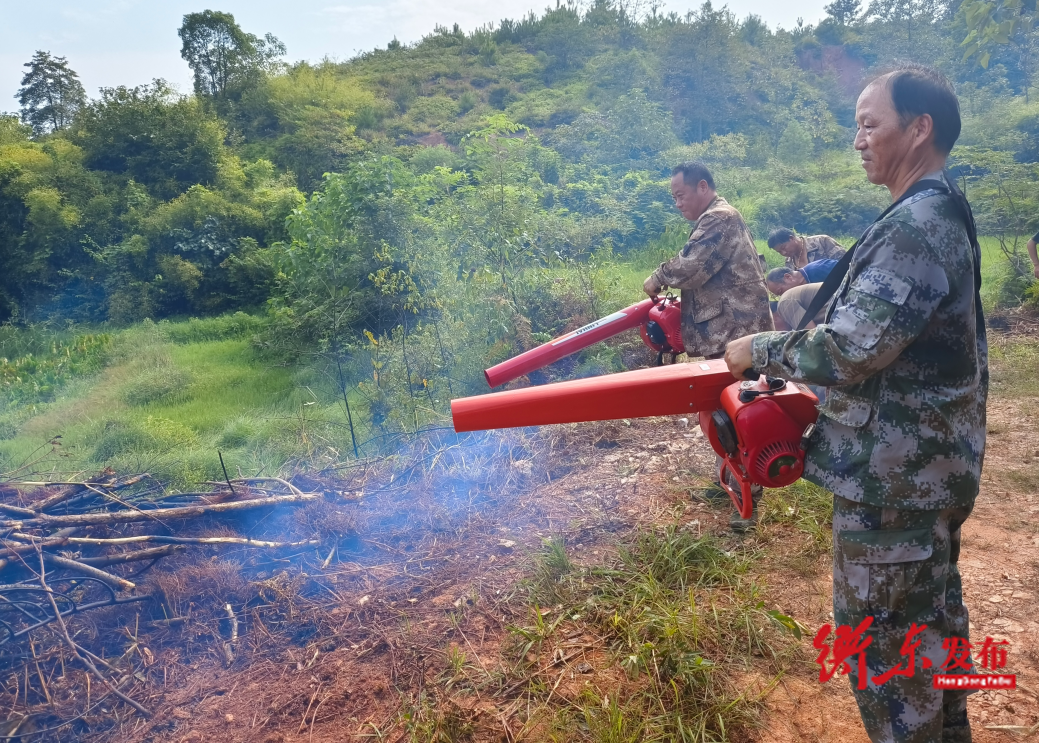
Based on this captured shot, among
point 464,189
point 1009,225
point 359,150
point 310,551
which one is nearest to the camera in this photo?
point 310,551

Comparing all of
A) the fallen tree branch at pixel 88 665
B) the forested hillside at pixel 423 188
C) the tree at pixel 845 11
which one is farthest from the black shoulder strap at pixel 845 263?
the tree at pixel 845 11

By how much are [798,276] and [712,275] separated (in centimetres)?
157

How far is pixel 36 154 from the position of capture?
506 inches

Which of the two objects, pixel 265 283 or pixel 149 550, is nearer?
pixel 149 550

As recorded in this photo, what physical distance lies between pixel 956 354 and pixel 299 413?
4985 millimetres

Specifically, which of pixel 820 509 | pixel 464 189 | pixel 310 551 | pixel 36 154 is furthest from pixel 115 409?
pixel 36 154

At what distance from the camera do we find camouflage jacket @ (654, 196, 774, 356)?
3.18 metres

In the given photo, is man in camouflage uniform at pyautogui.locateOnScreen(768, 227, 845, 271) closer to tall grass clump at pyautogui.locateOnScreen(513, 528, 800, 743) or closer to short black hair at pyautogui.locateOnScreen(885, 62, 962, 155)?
tall grass clump at pyautogui.locateOnScreen(513, 528, 800, 743)

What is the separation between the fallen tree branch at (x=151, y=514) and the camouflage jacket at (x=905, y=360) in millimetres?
2700

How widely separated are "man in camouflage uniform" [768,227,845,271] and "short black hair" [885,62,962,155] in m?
3.45

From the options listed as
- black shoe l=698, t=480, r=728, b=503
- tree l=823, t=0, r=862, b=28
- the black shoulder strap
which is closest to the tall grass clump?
black shoe l=698, t=480, r=728, b=503

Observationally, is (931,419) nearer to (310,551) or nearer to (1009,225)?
(310,551)

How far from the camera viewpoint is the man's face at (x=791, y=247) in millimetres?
4738

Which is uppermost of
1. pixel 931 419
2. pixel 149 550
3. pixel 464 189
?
pixel 464 189
